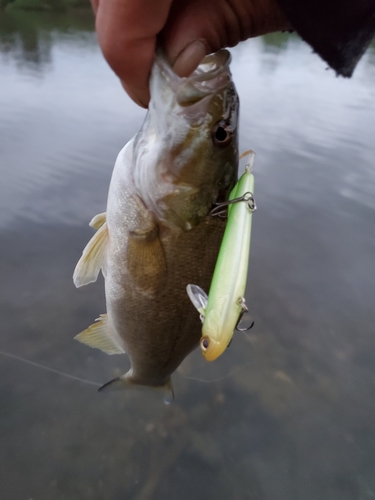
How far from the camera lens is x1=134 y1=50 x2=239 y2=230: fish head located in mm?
976

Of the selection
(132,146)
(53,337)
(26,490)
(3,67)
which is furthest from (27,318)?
(3,67)

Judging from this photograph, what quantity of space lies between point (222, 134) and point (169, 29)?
1.17ft

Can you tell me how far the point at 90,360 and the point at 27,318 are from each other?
0.69 meters

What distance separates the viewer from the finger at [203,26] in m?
0.80

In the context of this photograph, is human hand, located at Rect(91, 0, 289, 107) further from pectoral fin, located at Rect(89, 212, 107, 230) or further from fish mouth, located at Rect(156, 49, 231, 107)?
pectoral fin, located at Rect(89, 212, 107, 230)

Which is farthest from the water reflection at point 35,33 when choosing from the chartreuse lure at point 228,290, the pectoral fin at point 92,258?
the chartreuse lure at point 228,290

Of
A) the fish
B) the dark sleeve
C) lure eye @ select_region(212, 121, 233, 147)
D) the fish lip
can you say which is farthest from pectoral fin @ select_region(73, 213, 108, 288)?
the dark sleeve

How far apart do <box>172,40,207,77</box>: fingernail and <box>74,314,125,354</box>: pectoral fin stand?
1.06m

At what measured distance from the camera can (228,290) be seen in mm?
792

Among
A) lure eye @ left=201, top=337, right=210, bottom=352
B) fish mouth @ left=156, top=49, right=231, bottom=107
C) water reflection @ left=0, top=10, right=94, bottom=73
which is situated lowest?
water reflection @ left=0, top=10, right=94, bottom=73

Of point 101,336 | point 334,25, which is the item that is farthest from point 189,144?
point 101,336

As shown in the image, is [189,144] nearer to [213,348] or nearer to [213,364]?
[213,348]

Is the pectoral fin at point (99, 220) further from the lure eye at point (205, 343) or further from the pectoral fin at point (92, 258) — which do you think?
the lure eye at point (205, 343)

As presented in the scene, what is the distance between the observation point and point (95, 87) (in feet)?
28.6
